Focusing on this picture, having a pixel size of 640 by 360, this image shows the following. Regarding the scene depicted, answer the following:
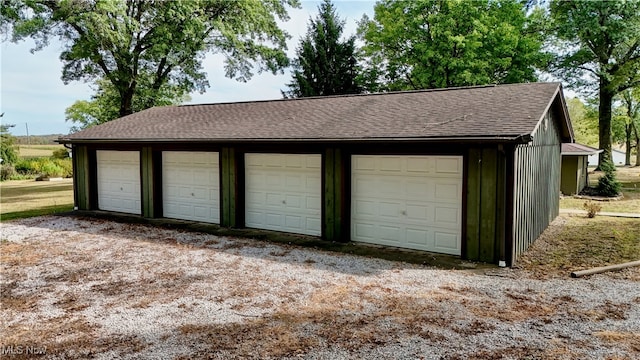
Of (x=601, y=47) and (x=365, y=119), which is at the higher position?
(x=601, y=47)

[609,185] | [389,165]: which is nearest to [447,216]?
[389,165]

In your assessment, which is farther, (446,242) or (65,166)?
(65,166)

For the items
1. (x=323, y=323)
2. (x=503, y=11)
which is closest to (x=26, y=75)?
(x=323, y=323)

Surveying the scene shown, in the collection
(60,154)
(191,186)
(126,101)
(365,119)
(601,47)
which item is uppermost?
(601,47)

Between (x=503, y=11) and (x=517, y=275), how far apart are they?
22.8 m

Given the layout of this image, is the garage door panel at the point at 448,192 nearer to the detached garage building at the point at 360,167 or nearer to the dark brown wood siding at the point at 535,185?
the detached garage building at the point at 360,167

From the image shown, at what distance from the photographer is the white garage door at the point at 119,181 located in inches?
493

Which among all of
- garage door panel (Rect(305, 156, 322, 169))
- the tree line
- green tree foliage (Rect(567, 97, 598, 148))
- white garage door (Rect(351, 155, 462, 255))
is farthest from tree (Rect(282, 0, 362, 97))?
green tree foliage (Rect(567, 97, 598, 148))

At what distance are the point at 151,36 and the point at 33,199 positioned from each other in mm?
9418

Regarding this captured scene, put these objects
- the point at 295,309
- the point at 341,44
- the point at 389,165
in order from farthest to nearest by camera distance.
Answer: the point at 341,44 → the point at 389,165 → the point at 295,309

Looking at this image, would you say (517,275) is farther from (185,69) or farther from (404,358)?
(185,69)

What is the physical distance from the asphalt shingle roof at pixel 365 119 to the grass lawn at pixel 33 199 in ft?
9.22

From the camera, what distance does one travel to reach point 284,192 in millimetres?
10031

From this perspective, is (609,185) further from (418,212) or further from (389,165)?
(389,165)
